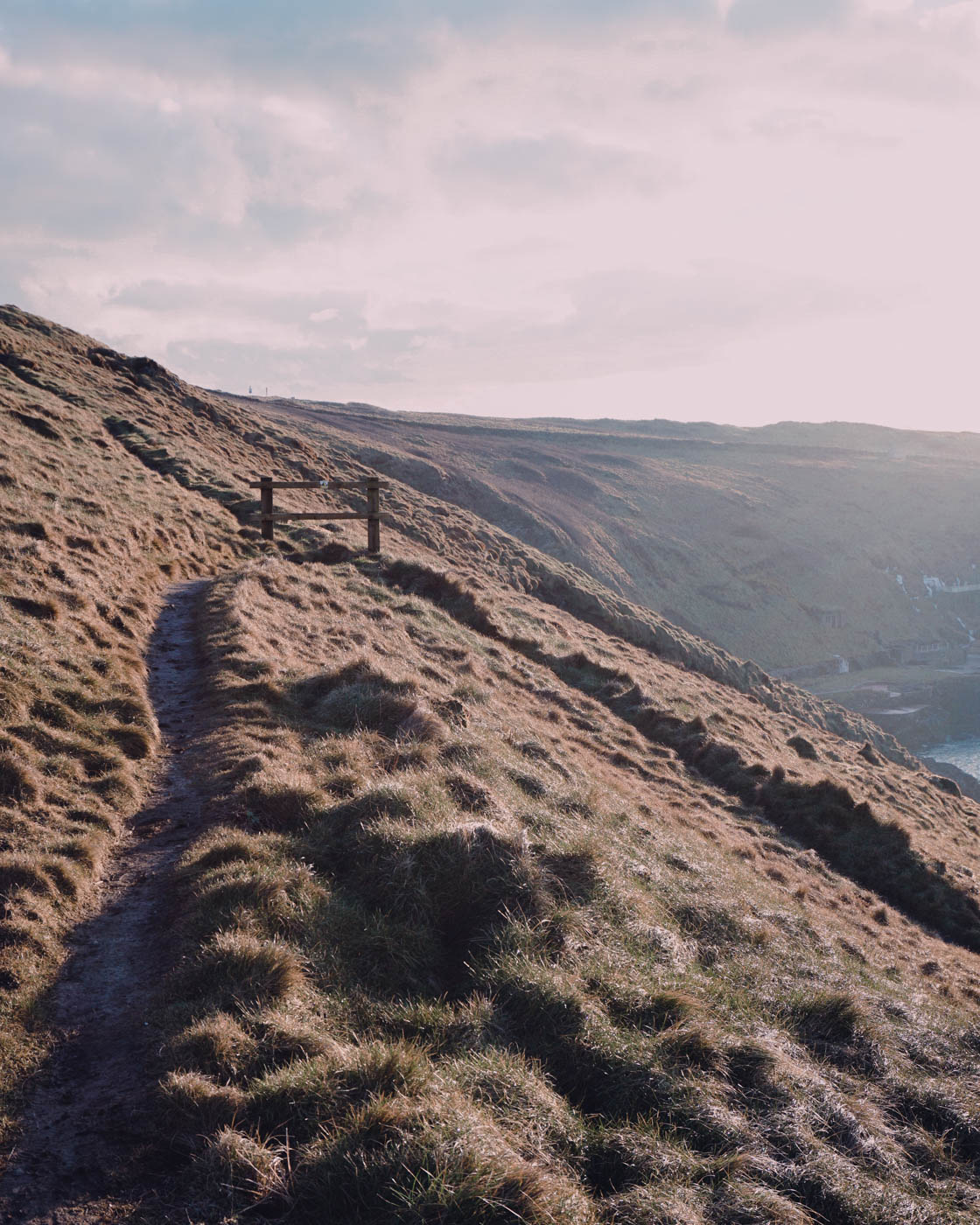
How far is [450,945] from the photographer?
6.23m

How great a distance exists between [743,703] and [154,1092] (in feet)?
98.3

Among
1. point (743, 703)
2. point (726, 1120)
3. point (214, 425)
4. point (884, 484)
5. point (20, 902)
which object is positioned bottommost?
point (743, 703)

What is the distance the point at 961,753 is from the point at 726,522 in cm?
4409

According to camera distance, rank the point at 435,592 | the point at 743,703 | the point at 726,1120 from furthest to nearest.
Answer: the point at 743,703 < the point at 435,592 < the point at 726,1120

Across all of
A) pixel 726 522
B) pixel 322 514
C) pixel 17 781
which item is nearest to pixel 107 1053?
pixel 17 781

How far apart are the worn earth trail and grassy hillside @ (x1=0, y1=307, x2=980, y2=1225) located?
129 millimetres

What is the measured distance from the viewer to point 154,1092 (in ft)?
14.1

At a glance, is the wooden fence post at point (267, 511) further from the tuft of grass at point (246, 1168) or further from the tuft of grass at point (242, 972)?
the tuft of grass at point (246, 1168)

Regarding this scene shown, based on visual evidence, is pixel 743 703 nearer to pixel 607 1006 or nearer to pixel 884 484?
pixel 607 1006

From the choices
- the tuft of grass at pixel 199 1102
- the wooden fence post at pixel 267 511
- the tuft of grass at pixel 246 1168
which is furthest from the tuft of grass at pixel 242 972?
the wooden fence post at pixel 267 511

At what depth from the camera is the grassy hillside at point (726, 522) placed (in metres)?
76.4

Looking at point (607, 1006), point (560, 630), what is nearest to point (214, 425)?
point (560, 630)

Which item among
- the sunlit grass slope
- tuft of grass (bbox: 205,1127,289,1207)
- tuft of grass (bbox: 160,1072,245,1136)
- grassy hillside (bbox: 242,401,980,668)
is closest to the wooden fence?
the sunlit grass slope

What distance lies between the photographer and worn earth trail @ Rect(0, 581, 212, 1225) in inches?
148
